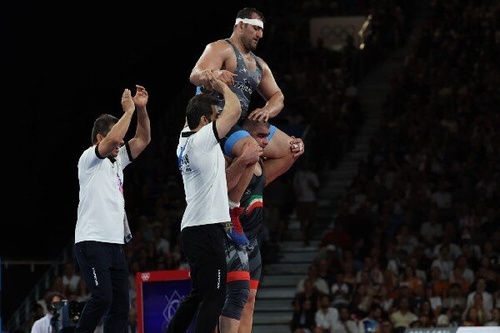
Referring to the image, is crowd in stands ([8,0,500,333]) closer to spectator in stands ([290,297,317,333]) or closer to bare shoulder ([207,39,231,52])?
spectator in stands ([290,297,317,333])

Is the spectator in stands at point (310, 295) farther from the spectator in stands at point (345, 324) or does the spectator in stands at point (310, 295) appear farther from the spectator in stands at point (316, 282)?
the spectator in stands at point (345, 324)

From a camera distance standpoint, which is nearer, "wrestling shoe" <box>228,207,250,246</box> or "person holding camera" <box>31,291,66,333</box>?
"wrestling shoe" <box>228,207,250,246</box>

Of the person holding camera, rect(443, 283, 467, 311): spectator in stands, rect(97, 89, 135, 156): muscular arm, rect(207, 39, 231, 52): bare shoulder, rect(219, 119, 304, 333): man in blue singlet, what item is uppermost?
rect(207, 39, 231, 52): bare shoulder

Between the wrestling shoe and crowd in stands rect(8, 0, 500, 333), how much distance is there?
231 inches

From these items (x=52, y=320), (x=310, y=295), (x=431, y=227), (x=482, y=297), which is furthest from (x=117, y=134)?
(x=431, y=227)

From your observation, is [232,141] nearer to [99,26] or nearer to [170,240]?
[170,240]

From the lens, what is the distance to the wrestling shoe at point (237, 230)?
27.7ft

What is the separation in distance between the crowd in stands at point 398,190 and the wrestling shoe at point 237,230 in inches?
231

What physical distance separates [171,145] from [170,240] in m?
3.62

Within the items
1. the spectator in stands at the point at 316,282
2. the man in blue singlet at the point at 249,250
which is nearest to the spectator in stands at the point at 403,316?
the spectator in stands at the point at 316,282

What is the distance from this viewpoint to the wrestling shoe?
8.44 m

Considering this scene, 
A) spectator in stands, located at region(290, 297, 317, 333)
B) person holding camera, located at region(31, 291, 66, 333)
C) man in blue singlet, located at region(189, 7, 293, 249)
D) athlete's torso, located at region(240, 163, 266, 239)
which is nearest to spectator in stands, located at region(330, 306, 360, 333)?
spectator in stands, located at region(290, 297, 317, 333)

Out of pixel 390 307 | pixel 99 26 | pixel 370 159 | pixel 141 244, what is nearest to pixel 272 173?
pixel 390 307

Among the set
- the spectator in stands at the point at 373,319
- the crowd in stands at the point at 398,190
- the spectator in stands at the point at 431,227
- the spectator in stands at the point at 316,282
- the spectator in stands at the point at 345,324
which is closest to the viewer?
the spectator in stands at the point at 373,319
